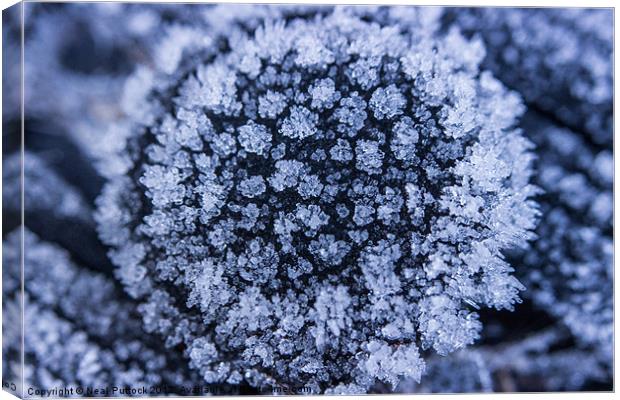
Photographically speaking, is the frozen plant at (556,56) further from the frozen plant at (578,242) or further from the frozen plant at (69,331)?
the frozen plant at (69,331)

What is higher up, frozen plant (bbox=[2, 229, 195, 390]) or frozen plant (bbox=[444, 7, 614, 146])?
frozen plant (bbox=[444, 7, 614, 146])

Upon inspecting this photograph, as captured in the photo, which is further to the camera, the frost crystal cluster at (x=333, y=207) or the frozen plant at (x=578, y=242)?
the frozen plant at (x=578, y=242)

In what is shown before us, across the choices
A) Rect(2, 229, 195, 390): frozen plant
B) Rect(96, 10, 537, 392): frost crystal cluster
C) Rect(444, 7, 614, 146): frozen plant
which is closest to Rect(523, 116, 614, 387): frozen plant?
Rect(444, 7, 614, 146): frozen plant

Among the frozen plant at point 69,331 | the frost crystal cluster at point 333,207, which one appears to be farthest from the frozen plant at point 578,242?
the frozen plant at point 69,331

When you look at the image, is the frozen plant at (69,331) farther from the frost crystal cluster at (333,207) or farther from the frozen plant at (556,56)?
the frozen plant at (556,56)

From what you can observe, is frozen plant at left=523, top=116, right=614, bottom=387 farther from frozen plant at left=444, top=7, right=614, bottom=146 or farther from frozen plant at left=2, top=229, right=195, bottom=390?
frozen plant at left=2, top=229, right=195, bottom=390

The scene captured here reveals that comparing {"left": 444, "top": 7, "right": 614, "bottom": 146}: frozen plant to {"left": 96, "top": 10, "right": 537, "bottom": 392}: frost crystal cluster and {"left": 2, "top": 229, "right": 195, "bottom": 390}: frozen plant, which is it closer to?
{"left": 96, "top": 10, "right": 537, "bottom": 392}: frost crystal cluster

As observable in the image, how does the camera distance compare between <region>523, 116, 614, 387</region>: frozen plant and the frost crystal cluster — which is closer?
the frost crystal cluster

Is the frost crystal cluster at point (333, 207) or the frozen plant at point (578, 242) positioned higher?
the frost crystal cluster at point (333, 207)

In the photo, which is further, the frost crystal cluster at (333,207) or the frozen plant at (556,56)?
the frozen plant at (556,56)
